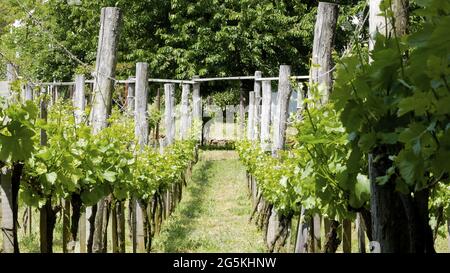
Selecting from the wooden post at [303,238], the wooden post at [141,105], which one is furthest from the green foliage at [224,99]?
the wooden post at [303,238]

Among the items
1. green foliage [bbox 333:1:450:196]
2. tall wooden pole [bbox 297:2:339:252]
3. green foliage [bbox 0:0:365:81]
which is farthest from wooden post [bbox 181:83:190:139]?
green foliage [bbox 333:1:450:196]

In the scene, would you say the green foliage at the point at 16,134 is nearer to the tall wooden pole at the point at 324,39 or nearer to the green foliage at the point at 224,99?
the tall wooden pole at the point at 324,39

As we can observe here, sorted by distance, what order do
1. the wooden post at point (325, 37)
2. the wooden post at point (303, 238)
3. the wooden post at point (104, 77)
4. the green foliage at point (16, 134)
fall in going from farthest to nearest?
the wooden post at point (104, 77) → the wooden post at point (303, 238) → the wooden post at point (325, 37) → the green foliage at point (16, 134)

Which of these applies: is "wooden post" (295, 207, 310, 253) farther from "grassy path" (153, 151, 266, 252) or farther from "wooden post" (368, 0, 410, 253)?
"wooden post" (368, 0, 410, 253)

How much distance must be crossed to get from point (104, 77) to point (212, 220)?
6.11 meters

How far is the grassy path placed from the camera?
32.9 ft

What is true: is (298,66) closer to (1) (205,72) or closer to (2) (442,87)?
(1) (205,72)

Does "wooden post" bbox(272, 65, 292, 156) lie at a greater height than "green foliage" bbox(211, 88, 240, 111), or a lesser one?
lesser

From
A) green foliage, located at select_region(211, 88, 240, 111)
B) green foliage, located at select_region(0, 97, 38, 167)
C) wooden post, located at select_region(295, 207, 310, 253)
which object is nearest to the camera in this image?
green foliage, located at select_region(0, 97, 38, 167)

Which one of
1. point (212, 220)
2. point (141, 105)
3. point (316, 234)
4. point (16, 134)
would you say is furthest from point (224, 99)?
point (16, 134)

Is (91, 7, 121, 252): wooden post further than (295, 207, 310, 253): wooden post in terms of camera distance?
Yes

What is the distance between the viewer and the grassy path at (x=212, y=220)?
10023 mm
